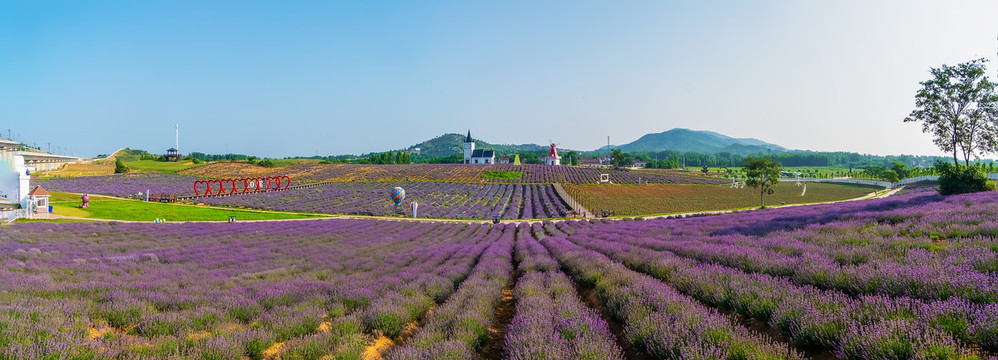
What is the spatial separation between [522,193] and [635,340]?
57.5 metres

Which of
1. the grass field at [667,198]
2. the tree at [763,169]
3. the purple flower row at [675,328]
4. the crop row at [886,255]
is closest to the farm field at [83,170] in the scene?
the grass field at [667,198]

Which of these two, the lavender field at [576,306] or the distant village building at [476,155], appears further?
the distant village building at [476,155]

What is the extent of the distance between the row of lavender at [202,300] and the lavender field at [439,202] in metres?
26.9

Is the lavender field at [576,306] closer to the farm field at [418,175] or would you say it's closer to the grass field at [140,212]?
the grass field at [140,212]

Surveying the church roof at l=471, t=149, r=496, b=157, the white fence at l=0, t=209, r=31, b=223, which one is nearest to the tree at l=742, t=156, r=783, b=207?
the white fence at l=0, t=209, r=31, b=223

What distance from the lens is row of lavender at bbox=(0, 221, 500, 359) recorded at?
13.0ft

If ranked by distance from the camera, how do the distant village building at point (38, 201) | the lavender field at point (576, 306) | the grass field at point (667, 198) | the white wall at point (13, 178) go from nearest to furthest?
the lavender field at point (576, 306) → the white wall at point (13, 178) → the distant village building at point (38, 201) → the grass field at point (667, 198)

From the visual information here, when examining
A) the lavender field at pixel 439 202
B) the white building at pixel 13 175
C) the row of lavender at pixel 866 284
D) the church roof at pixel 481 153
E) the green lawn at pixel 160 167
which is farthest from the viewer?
the church roof at pixel 481 153

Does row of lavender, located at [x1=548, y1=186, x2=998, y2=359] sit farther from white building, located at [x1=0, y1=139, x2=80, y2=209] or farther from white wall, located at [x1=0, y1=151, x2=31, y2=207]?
white wall, located at [x1=0, y1=151, x2=31, y2=207]

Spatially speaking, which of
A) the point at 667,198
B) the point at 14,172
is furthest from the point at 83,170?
the point at 667,198

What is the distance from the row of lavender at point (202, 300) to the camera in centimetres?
396

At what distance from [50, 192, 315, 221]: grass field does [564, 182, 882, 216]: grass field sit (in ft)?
119

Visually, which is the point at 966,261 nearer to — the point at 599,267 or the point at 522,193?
the point at 599,267

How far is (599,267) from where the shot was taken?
8523 mm
